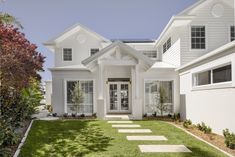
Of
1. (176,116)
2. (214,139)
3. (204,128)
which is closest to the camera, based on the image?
(214,139)

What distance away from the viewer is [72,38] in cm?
2131

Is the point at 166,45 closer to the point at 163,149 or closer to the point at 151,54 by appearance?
the point at 151,54

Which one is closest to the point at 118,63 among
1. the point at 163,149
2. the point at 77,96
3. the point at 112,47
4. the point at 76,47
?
the point at 112,47

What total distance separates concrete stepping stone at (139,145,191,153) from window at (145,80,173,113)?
9.81 meters

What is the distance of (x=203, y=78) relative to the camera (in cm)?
1298

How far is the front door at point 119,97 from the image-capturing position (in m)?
20.5

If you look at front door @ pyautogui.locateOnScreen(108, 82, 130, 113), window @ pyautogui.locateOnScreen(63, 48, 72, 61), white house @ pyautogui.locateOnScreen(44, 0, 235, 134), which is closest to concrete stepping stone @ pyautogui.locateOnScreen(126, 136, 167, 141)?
white house @ pyautogui.locateOnScreen(44, 0, 235, 134)

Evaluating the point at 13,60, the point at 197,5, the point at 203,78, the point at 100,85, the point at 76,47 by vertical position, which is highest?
the point at 197,5

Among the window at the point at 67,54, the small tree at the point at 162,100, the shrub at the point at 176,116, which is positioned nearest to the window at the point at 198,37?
the small tree at the point at 162,100

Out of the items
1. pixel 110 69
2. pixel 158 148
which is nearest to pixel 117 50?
pixel 110 69

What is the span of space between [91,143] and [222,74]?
Answer: 640 centimetres

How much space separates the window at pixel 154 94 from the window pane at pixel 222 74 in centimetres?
725

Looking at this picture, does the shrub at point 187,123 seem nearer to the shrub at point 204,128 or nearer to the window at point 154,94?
the shrub at point 204,128

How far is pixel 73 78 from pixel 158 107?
276 inches
